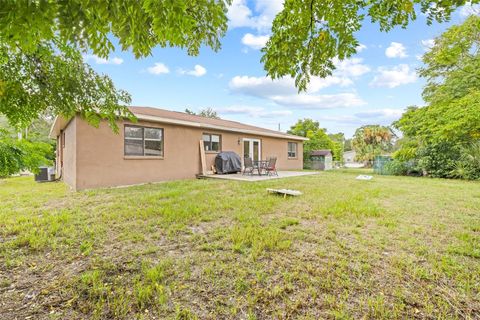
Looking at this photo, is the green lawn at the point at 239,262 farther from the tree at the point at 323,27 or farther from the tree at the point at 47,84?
the tree at the point at 323,27

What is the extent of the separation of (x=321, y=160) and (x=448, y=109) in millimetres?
10080

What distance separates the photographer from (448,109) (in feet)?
30.8

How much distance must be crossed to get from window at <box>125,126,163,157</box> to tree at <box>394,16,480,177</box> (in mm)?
10150

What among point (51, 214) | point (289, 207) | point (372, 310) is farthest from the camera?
point (289, 207)

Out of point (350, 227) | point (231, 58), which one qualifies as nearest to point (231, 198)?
point (350, 227)

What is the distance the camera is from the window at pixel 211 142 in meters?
11.2

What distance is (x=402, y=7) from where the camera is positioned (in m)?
2.62

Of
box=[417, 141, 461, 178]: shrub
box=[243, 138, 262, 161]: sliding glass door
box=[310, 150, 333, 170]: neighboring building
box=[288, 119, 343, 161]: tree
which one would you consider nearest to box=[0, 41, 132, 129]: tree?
box=[243, 138, 262, 161]: sliding glass door

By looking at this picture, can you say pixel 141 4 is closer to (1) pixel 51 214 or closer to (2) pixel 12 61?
(2) pixel 12 61

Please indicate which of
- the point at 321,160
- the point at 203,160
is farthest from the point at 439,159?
the point at 203,160

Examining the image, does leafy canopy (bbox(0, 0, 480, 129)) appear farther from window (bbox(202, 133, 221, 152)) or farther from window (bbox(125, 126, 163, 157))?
window (bbox(202, 133, 221, 152))

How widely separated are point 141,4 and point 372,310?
2851mm

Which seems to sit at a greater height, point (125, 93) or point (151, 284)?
point (125, 93)

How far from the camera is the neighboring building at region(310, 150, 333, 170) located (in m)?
18.9
